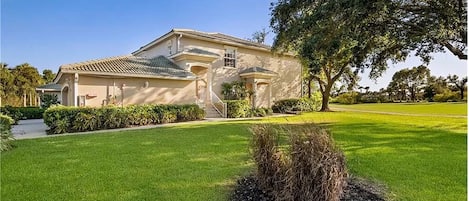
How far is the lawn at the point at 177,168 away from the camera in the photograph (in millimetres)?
4383

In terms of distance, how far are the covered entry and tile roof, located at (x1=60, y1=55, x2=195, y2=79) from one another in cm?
594

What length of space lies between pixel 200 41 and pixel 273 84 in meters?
8.11

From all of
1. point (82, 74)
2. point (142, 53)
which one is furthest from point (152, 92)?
point (142, 53)

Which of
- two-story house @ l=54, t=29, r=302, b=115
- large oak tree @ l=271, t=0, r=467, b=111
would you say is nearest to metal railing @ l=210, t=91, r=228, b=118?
two-story house @ l=54, t=29, r=302, b=115

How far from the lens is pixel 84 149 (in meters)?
7.85

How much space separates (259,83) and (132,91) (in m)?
11.0

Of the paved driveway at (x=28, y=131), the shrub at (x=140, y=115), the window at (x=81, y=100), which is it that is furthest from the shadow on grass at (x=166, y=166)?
the window at (x=81, y=100)

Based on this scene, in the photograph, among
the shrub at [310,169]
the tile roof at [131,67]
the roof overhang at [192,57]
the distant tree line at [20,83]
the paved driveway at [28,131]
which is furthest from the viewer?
the distant tree line at [20,83]

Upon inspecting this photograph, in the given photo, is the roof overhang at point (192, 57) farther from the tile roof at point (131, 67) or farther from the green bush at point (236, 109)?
the green bush at point (236, 109)

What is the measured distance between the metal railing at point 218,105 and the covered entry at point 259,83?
3537mm

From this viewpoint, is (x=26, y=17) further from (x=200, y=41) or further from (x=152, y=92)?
(x=200, y=41)

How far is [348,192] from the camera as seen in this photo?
4.22m

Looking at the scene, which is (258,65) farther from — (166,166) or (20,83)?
(20,83)

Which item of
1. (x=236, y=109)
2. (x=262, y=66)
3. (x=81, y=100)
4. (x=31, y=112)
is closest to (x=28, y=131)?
(x=81, y=100)
